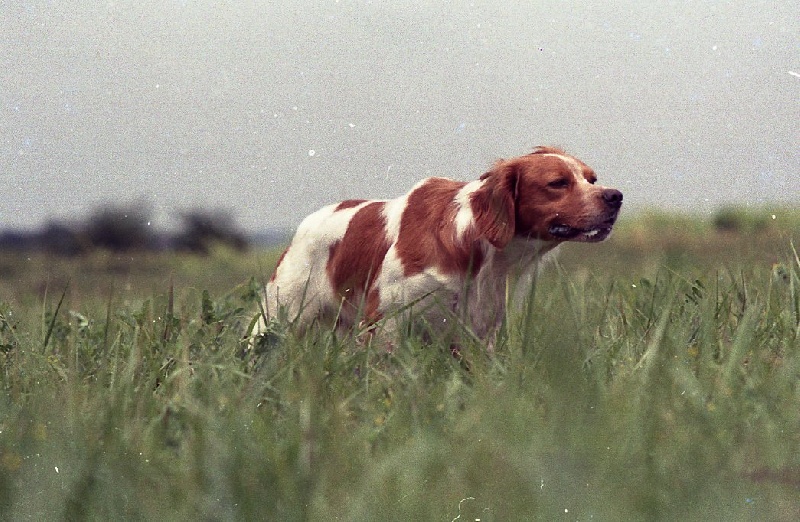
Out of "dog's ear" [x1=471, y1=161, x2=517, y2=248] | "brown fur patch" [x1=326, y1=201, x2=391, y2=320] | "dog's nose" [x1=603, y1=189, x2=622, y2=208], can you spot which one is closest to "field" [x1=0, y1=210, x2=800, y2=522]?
"dog's ear" [x1=471, y1=161, x2=517, y2=248]

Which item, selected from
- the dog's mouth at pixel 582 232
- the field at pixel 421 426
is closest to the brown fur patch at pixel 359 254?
the dog's mouth at pixel 582 232

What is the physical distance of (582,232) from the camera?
3.55 m

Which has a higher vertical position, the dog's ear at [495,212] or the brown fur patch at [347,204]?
the dog's ear at [495,212]

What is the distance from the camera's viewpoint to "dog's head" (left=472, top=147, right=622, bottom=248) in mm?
3520

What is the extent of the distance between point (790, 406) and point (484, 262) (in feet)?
5.30

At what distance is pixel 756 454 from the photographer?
1.93 m

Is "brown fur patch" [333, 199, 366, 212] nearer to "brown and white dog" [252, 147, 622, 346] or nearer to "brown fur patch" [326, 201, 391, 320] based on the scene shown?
"brown fur patch" [326, 201, 391, 320]

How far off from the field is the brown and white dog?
0.40 metres

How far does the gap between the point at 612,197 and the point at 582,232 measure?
17cm

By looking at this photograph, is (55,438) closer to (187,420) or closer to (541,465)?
(187,420)

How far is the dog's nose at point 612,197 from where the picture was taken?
11.5ft

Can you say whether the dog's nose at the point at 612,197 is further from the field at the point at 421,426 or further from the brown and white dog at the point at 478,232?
→ the field at the point at 421,426

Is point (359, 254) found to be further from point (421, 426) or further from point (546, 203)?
point (421, 426)

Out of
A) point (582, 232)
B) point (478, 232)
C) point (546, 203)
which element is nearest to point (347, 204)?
point (478, 232)
